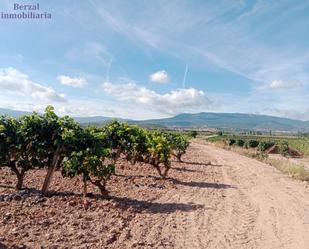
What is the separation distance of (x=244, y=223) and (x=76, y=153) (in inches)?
214

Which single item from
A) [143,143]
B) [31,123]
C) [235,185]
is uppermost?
[31,123]

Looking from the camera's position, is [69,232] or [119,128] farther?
[119,128]

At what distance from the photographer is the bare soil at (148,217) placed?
26.1 ft

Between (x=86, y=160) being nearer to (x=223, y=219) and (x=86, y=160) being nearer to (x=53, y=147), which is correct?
(x=53, y=147)

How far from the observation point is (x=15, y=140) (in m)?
11.2

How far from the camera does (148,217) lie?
391 inches

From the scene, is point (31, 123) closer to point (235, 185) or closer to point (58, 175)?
point (58, 175)

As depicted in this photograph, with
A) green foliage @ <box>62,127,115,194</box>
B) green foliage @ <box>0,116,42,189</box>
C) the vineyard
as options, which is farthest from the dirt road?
green foliage @ <box>0,116,42,189</box>

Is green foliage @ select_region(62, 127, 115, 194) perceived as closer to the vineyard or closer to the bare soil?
the vineyard

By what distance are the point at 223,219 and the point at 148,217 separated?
2289 mm

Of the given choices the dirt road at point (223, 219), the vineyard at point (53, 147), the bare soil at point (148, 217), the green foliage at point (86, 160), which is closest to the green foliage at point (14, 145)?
the vineyard at point (53, 147)

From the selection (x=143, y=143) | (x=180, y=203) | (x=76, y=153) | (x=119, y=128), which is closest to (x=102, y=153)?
(x=76, y=153)

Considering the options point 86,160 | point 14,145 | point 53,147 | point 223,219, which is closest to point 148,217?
point 223,219

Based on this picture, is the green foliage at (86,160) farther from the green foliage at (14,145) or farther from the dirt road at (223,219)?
the dirt road at (223,219)
